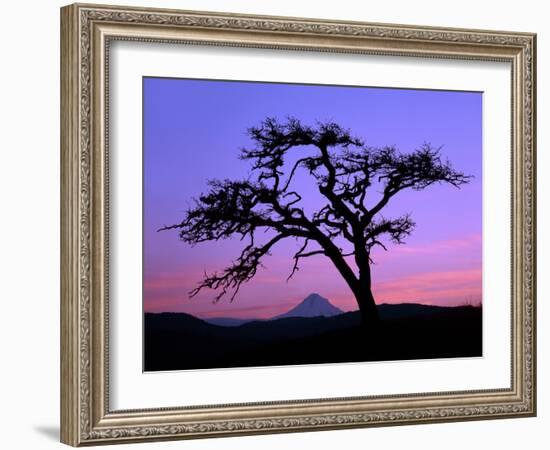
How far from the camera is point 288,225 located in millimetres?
5164

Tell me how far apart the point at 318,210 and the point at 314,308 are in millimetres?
358

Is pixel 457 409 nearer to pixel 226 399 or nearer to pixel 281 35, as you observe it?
pixel 226 399

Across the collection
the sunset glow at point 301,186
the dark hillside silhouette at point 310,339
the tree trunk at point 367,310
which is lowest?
the dark hillside silhouette at point 310,339

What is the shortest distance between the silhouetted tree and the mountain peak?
106 mm

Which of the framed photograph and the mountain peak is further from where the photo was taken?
the mountain peak

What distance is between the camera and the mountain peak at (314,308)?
203 inches

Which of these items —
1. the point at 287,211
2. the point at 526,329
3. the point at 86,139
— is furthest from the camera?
the point at 526,329

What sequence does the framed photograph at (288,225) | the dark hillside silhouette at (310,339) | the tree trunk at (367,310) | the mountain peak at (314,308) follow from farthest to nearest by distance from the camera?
the tree trunk at (367,310), the mountain peak at (314,308), the dark hillside silhouette at (310,339), the framed photograph at (288,225)

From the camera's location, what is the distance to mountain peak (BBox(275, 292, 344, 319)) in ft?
16.9

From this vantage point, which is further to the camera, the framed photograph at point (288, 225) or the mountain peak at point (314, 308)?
the mountain peak at point (314, 308)

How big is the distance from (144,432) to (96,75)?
1.24 meters

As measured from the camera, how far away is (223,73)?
5027 millimetres

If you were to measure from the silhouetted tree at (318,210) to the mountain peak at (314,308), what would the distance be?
106 millimetres

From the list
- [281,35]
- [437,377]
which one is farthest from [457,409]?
[281,35]
